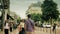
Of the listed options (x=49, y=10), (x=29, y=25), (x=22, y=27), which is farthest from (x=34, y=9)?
(x=22, y=27)

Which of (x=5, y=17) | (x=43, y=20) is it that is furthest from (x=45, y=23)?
(x=5, y=17)

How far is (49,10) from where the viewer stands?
8.27 metres

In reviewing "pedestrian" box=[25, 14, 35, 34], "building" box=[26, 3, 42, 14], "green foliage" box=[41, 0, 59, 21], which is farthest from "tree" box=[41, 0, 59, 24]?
"pedestrian" box=[25, 14, 35, 34]

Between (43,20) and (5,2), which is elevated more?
(5,2)

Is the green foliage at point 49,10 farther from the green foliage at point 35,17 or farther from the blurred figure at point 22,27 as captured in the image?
the blurred figure at point 22,27

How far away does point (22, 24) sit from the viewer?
7.95 meters

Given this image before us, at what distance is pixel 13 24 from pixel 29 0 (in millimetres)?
934

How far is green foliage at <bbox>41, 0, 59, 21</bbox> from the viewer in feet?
27.0

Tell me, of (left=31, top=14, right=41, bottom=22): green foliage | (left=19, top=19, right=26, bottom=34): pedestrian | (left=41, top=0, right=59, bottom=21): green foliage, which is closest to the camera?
(left=19, top=19, right=26, bottom=34): pedestrian

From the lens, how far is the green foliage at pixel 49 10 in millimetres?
8219

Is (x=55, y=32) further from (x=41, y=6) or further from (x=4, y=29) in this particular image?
(x=4, y=29)

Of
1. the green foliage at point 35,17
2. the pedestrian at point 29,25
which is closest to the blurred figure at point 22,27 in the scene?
the pedestrian at point 29,25

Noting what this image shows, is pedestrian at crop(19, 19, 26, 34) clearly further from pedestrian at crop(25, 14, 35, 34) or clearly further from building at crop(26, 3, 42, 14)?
building at crop(26, 3, 42, 14)

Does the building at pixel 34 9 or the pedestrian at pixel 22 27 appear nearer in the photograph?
the pedestrian at pixel 22 27
